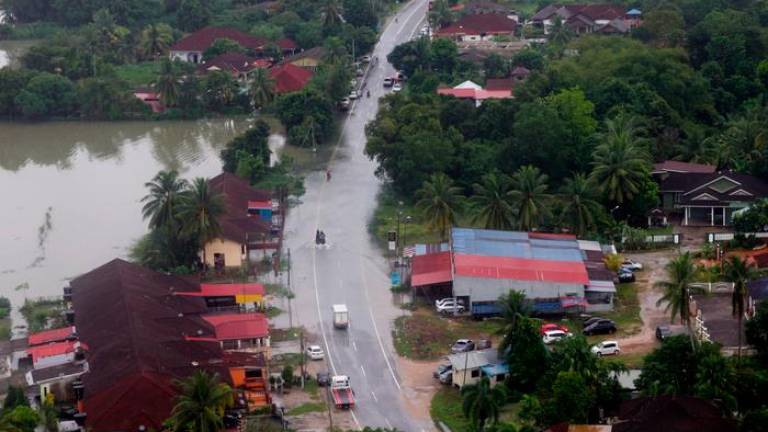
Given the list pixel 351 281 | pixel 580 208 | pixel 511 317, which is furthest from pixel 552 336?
pixel 351 281

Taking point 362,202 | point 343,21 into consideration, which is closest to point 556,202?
point 362,202

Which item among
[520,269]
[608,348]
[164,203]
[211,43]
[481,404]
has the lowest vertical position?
[481,404]

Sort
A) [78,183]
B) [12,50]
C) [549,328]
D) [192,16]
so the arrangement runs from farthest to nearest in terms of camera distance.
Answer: [12,50] → [192,16] → [78,183] → [549,328]

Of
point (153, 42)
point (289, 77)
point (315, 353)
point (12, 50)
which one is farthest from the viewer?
point (12, 50)

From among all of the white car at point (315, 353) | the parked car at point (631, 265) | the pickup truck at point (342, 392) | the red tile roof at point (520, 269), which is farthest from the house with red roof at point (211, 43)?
the pickup truck at point (342, 392)

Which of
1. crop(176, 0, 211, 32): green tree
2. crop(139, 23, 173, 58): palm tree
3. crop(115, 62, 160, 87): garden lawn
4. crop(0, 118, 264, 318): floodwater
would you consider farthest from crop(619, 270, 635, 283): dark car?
crop(176, 0, 211, 32): green tree

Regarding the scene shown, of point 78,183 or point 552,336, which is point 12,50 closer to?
point 78,183

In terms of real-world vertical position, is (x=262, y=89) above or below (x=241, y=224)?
above

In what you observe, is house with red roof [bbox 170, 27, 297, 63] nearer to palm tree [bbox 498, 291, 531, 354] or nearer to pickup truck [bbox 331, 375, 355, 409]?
pickup truck [bbox 331, 375, 355, 409]
